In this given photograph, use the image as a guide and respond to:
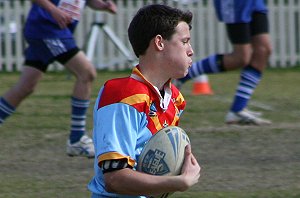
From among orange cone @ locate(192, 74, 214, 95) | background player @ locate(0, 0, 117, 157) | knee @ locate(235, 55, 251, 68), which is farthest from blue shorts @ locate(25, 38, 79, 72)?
orange cone @ locate(192, 74, 214, 95)

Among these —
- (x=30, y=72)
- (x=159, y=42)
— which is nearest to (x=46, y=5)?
(x=30, y=72)

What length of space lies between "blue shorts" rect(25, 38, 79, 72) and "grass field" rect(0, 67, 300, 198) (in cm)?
75

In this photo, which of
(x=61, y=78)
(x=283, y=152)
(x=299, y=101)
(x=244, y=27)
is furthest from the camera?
(x=61, y=78)

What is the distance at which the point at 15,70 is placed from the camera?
604 inches

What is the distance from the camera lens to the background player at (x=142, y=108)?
3.35 meters

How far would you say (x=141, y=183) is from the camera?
3.34m

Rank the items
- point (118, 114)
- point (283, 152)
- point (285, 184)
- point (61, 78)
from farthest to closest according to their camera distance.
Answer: point (61, 78), point (283, 152), point (285, 184), point (118, 114)

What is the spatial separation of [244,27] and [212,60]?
72 centimetres

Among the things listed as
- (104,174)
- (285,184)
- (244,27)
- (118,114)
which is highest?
(118,114)

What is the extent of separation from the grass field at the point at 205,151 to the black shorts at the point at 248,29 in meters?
0.81

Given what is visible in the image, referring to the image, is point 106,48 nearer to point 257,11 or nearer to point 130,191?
point 257,11

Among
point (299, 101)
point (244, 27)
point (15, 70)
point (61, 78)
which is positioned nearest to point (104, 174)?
point (244, 27)

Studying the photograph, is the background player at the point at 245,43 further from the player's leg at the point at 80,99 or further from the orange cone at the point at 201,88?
the orange cone at the point at 201,88

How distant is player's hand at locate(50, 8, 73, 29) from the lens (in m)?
7.35
